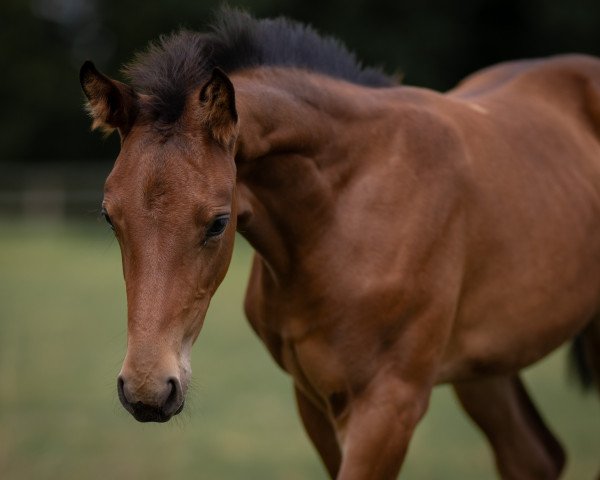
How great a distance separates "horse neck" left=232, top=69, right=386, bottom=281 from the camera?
12.6 ft

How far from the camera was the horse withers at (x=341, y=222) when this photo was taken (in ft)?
10.8

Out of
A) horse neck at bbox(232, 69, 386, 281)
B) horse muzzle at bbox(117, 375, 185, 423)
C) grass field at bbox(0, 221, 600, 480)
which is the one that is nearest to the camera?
horse muzzle at bbox(117, 375, 185, 423)

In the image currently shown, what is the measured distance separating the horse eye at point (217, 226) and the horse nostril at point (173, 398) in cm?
46

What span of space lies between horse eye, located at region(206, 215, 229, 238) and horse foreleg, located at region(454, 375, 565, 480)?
2311mm

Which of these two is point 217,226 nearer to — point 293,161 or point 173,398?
point 173,398

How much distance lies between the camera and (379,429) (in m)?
3.89

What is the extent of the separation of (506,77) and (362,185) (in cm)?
170

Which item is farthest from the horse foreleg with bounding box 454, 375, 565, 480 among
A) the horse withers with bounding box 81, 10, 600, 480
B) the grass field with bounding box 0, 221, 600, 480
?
the grass field with bounding box 0, 221, 600, 480

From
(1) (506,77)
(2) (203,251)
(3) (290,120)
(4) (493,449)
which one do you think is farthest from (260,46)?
(4) (493,449)

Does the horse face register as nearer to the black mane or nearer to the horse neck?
the black mane

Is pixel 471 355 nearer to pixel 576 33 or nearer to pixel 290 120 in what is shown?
pixel 290 120

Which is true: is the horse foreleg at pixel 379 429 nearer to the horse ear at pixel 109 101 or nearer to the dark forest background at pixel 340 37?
the horse ear at pixel 109 101

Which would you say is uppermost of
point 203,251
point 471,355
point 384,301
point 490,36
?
point 203,251

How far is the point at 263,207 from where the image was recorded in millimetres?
3965
